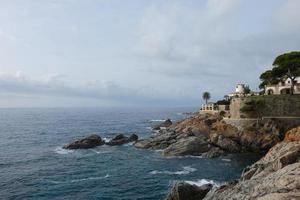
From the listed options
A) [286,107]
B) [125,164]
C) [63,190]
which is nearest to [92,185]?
[63,190]

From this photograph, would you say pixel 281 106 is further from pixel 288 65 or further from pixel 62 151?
pixel 62 151

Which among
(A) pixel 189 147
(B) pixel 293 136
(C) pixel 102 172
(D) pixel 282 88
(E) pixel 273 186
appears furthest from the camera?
(D) pixel 282 88

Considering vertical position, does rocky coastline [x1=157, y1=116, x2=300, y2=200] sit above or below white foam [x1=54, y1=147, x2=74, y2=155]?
above

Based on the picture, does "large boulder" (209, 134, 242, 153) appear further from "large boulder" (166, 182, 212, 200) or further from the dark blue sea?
"large boulder" (166, 182, 212, 200)

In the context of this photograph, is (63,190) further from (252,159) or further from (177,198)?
(252,159)

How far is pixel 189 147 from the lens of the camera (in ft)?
214

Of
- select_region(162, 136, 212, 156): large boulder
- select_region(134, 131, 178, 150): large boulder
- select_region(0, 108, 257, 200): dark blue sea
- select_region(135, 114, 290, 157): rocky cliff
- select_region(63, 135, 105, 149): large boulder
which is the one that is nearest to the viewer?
select_region(0, 108, 257, 200): dark blue sea

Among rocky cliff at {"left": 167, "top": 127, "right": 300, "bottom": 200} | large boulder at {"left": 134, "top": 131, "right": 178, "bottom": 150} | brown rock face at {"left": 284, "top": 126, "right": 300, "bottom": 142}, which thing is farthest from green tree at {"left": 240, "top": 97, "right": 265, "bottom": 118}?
rocky cliff at {"left": 167, "top": 127, "right": 300, "bottom": 200}

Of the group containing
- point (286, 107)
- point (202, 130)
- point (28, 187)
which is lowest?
point (28, 187)

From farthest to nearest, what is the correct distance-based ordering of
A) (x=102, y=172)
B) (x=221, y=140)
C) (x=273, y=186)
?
1. (x=221, y=140)
2. (x=102, y=172)
3. (x=273, y=186)

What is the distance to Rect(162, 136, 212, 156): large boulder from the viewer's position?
64.5 m

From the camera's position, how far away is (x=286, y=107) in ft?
237

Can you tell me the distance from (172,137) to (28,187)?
1425 inches

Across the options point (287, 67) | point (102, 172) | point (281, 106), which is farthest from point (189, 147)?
point (287, 67)
